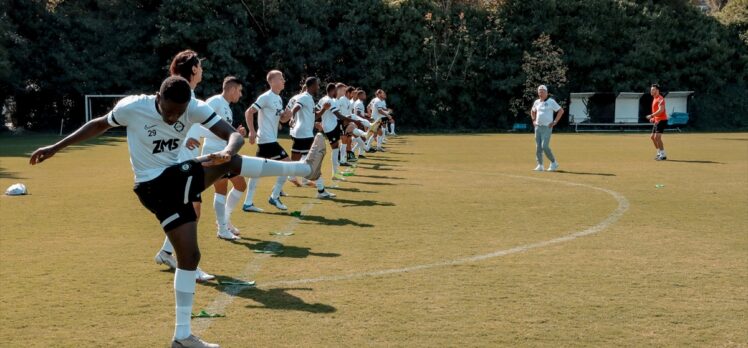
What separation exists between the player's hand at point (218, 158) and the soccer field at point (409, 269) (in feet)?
4.31

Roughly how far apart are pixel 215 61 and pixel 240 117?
3618 mm

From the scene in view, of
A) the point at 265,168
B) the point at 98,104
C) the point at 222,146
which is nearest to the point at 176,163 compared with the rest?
the point at 265,168

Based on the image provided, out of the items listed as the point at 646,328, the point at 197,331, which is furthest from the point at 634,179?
the point at 197,331

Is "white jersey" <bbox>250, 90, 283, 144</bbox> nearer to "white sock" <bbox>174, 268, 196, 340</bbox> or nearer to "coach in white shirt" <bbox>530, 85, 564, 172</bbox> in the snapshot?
"white sock" <bbox>174, 268, 196, 340</bbox>

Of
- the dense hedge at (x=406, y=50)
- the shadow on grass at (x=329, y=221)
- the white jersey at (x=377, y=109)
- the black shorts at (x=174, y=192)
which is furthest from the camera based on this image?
the dense hedge at (x=406, y=50)

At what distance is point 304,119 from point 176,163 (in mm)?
8702

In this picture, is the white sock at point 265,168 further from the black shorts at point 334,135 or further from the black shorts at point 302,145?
the black shorts at point 334,135

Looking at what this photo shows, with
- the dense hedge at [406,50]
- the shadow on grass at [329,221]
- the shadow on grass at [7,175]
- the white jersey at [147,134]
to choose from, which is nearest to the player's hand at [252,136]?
the shadow on grass at [329,221]

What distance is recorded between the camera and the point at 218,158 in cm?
593

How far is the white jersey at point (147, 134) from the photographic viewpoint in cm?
615

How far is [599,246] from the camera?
32.7 ft

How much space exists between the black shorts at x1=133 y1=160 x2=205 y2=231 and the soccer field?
0.94 m

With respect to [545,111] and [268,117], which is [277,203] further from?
[545,111]

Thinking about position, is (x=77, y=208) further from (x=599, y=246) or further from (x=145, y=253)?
(x=599, y=246)
